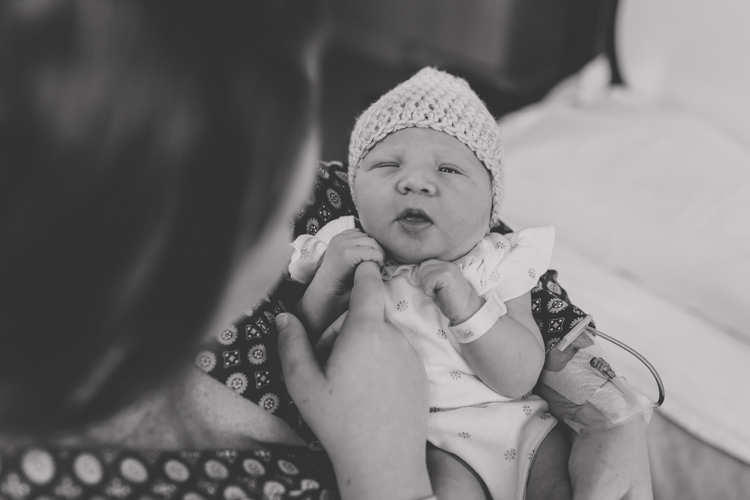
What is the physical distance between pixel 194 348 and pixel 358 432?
6.7 inches

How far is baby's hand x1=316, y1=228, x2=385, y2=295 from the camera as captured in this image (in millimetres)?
787

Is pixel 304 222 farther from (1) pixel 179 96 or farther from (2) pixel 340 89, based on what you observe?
(2) pixel 340 89

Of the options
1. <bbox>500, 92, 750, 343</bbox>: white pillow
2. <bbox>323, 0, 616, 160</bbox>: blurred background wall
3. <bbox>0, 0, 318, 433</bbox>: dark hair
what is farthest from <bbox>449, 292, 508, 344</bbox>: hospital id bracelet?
<bbox>323, 0, 616, 160</bbox>: blurred background wall

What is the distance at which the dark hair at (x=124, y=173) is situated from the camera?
1.16 feet

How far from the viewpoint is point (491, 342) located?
744 mm

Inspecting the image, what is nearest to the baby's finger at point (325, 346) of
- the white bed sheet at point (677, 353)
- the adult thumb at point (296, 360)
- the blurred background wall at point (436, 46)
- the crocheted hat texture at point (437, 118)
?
the adult thumb at point (296, 360)

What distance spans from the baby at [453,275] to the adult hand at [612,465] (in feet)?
0.12

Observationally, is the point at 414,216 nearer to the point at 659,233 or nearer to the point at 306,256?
the point at 306,256

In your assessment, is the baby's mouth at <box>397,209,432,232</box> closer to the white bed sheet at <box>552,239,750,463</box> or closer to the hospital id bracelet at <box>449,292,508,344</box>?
the hospital id bracelet at <box>449,292,508,344</box>

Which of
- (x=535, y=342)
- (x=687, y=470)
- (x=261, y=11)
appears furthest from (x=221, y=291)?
(x=687, y=470)

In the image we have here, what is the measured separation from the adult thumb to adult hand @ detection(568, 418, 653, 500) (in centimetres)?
31

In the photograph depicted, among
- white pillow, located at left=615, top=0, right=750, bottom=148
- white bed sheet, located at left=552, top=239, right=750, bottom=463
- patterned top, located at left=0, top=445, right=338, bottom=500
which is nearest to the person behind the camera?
patterned top, located at left=0, top=445, right=338, bottom=500

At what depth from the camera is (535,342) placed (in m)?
0.79

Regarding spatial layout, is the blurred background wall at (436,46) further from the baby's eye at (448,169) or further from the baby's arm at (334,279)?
the baby's arm at (334,279)
